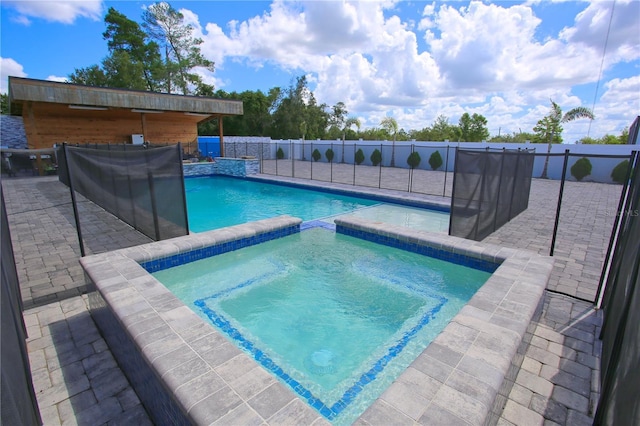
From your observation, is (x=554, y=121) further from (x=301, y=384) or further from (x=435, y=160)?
(x=301, y=384)

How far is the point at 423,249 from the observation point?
497 centimetres

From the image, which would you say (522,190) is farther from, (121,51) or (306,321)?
(121,51)

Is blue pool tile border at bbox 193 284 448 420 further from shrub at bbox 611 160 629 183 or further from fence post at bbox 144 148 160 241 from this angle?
shrub at bbox 611 160 629 183

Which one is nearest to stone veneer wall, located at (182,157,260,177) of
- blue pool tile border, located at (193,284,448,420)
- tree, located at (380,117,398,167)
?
blue pool tile border, located at (193,284,448,420)

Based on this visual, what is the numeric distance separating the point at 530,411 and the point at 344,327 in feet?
5.84

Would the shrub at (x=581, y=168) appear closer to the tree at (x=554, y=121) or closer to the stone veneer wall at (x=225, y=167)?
the tree at (x=554, y=121)

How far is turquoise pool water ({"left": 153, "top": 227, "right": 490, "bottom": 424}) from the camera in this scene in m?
2.82

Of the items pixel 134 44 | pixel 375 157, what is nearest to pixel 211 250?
pixel 375 157

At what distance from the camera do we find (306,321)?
362 centimetres

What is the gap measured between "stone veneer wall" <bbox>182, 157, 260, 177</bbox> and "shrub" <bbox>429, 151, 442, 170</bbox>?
10.7 metres

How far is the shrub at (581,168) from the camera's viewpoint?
48.5 ft

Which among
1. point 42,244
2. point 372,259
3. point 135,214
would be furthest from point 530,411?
point 42,244

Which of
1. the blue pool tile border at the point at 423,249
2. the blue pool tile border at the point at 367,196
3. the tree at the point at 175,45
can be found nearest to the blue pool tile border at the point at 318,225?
the blue pool tile border at the point at 423,249

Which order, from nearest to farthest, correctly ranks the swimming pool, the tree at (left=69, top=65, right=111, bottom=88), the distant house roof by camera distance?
the swimming pool, the distant house roof, the tree at (left=69, top=65, right=111, bottom=88)
